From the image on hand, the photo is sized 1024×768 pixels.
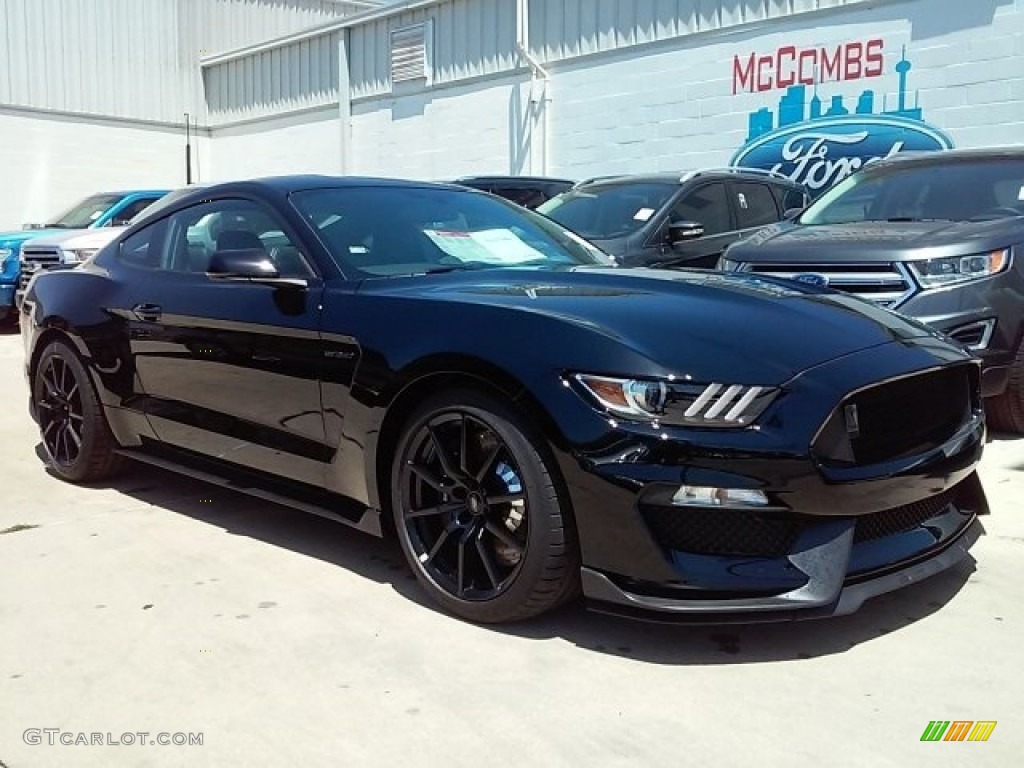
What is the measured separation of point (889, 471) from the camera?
9.59 ft

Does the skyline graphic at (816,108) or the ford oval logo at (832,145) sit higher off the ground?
the skyline graphic at (816,108)

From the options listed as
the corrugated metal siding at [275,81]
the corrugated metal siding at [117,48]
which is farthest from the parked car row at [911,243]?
the corrugated metal siding at [117,48]

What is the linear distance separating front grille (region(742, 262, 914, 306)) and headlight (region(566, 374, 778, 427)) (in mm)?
2563

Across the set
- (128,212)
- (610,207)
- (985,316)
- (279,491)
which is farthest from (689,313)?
(128,212)

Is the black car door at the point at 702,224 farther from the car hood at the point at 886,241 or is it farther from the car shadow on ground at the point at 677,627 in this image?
the car shadow on ground at the point at 677,627

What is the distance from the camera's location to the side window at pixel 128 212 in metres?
12.4

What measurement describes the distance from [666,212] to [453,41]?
30.5 feet

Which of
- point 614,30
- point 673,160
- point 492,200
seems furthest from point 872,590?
point 614,30

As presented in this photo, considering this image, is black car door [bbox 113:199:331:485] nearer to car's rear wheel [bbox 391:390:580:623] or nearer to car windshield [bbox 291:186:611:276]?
car windshield [bbox 291:186:611:276]

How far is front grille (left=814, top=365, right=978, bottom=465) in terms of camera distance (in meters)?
2.85

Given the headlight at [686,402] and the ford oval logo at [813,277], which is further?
the ford oval logo at [813,277]

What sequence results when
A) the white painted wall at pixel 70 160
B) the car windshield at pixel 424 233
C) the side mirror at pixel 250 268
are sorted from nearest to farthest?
the side mirror at pixel 250 268 < the car windshield at pixel 424 233 < the white painted wall at pixel 70 160

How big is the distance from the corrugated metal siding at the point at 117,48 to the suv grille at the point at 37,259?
10.7m

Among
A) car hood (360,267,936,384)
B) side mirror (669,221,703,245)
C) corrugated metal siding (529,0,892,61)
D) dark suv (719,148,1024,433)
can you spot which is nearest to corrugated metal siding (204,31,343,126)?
corrugated metal siding (529,0,892,61)
